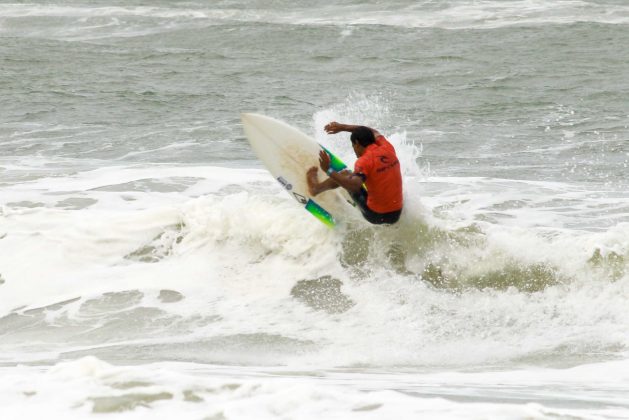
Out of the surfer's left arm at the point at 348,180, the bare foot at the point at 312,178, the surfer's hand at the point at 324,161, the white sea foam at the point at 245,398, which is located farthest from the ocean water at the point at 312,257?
the surfer's left arm at the point at 348,180

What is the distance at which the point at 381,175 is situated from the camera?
7.78m

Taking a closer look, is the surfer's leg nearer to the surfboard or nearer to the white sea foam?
the surfboard

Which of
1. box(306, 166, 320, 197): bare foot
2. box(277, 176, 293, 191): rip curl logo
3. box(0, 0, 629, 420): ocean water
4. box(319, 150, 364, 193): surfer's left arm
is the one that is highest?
box(319, 150, 364, 193): surfer's left arm

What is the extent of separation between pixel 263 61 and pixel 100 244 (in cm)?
1272

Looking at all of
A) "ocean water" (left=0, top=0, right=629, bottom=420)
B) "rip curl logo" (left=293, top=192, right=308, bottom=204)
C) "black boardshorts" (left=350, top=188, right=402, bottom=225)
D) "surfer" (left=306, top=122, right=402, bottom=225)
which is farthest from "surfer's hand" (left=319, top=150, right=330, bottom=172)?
"ocean water" (left=0, top=0, right=629, bottom=420)

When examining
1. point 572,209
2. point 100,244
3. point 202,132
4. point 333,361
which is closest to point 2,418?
point 333,361

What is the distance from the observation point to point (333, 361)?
6379 millimetres

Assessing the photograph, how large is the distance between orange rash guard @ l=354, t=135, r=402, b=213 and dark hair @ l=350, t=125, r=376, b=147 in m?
0.04

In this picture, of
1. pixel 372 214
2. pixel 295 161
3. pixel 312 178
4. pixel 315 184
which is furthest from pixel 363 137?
pixel 295 161

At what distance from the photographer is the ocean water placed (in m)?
4.81

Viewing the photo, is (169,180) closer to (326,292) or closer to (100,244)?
(100,244)

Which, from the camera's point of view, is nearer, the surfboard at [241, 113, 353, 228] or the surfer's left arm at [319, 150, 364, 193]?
the surfer's left arm at [319, 150, 364, 193]

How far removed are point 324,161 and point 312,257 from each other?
0.90 meters

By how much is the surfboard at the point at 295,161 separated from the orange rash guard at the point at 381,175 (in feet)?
1.84
